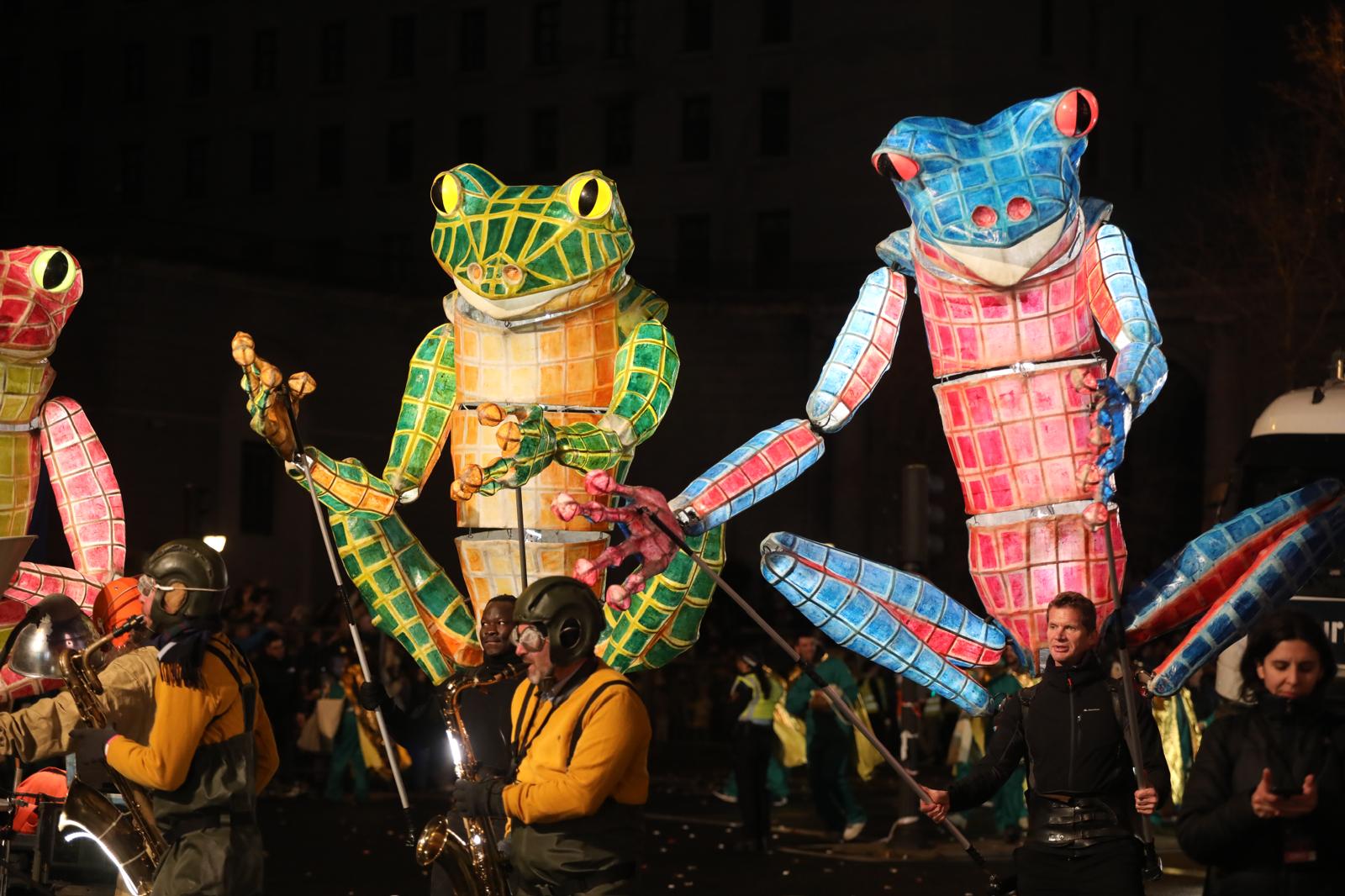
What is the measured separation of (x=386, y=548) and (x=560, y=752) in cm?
272

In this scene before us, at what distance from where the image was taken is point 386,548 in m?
9.12

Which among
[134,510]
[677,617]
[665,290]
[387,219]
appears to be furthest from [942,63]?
[677,617]

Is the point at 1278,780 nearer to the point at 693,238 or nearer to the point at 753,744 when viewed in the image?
the point at 753,744

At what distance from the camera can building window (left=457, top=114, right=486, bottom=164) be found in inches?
1991

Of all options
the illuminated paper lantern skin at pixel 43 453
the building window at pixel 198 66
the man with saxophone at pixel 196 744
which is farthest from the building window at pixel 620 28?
the man with saxophone at pixel 196 744

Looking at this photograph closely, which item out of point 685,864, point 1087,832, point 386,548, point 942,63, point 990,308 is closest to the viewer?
point 1087,832

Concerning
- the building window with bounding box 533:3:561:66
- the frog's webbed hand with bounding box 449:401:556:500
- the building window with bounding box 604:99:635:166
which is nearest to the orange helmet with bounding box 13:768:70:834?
the frog's webbed hand with bounding box 449:401:556:500

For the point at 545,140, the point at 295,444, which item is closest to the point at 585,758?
the point at 295,444

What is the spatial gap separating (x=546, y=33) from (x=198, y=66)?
9302mm

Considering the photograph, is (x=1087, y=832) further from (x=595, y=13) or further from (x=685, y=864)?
(x=595, y=13)

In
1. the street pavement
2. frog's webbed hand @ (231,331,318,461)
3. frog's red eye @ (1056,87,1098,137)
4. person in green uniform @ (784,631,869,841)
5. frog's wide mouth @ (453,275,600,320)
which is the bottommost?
the street pavement

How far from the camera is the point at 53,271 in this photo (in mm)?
10398

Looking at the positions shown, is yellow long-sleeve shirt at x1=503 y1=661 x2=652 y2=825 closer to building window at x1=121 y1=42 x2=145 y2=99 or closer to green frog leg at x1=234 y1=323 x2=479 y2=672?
green frog leg at x1=234 y1=323 x2=479 y2=672

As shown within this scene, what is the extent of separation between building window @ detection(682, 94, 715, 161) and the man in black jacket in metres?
41.7
